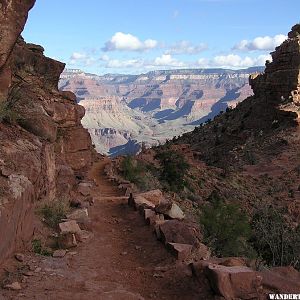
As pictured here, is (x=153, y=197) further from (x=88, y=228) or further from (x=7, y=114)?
(x=7, y=114)

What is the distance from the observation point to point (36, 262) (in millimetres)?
7969

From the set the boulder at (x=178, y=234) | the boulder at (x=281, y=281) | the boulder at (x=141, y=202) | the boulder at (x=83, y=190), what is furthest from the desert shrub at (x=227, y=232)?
the boulder at (x=83, y=190)

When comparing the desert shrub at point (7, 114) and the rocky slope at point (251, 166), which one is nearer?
the desert shrub at point (7, 114)

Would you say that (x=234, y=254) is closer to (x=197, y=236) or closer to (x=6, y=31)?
(x=197, y=236)

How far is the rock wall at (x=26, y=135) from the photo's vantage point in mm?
8258

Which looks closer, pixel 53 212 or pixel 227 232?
pixel 53 212

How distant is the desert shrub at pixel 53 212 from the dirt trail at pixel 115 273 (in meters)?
1.01

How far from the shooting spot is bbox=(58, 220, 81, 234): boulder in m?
10.1

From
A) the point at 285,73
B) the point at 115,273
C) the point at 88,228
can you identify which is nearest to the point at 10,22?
the point at 88,228

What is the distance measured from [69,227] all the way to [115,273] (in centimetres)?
257

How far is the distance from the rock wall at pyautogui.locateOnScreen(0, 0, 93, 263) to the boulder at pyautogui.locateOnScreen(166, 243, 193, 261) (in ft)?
9.99

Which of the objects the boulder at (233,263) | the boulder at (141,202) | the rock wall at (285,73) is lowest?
the boulder at (141,202)

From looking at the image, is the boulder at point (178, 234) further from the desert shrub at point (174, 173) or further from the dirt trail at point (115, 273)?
the desert shrub at point (174, 173)

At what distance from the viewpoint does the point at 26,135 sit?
437 inches
